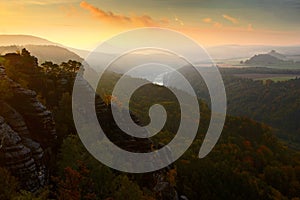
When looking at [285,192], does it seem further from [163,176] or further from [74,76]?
[74,76]

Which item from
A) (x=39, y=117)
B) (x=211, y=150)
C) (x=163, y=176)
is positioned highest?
(x=39, y=117)

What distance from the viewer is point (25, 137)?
4469 centimetres

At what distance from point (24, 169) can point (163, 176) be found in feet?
101

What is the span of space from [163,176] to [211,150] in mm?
103802

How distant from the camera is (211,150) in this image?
16462cm

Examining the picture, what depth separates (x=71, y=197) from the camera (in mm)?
39188

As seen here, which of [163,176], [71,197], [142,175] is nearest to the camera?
[71,197]

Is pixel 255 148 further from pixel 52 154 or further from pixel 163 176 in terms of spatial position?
pixel 52 154

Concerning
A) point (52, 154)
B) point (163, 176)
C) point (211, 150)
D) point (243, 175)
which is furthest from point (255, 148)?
point (52, 154)

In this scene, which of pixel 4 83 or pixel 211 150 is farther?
pixel 211 150

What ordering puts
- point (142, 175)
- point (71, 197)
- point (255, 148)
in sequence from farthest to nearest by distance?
point (255, 148) < point (142, 175) < point (71, 197)

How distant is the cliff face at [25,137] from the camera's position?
3986 cm

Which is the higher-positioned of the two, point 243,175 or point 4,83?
point 4,83

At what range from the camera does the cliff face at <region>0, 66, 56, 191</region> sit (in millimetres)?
39859
